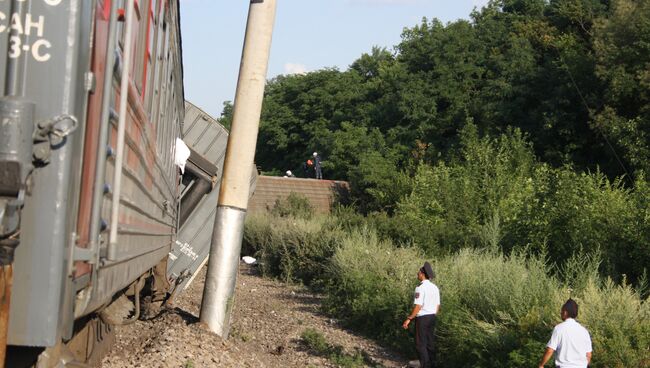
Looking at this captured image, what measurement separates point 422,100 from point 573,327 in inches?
1589

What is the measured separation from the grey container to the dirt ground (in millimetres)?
876

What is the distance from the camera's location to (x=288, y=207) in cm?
3594

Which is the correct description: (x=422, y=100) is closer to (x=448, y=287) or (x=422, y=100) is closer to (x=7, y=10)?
(x=448, y=287)

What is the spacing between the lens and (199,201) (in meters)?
16.2

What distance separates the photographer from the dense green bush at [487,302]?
10.2m

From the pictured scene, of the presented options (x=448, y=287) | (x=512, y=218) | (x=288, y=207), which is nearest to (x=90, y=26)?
(x=448, y=287)

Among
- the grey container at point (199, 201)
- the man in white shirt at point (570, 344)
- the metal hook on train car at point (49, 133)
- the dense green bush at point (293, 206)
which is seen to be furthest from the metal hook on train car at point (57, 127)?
the dense green bush at point (293, 206)

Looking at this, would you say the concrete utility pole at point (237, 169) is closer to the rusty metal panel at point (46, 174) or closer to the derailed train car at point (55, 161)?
the derailed train car at point (55, 161)

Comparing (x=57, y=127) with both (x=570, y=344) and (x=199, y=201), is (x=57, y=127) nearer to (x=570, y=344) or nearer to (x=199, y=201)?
(x=570, y=344)

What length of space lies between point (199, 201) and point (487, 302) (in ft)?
18.9

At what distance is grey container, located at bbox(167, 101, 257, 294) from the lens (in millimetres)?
15647

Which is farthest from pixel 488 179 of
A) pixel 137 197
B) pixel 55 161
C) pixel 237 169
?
pixel 55 161

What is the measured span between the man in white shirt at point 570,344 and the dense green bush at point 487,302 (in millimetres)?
1651

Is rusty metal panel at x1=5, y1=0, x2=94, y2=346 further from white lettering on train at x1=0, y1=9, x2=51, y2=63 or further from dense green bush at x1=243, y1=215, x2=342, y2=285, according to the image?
dense green bush at x1=243, y1=215, x2=342, y2=285
